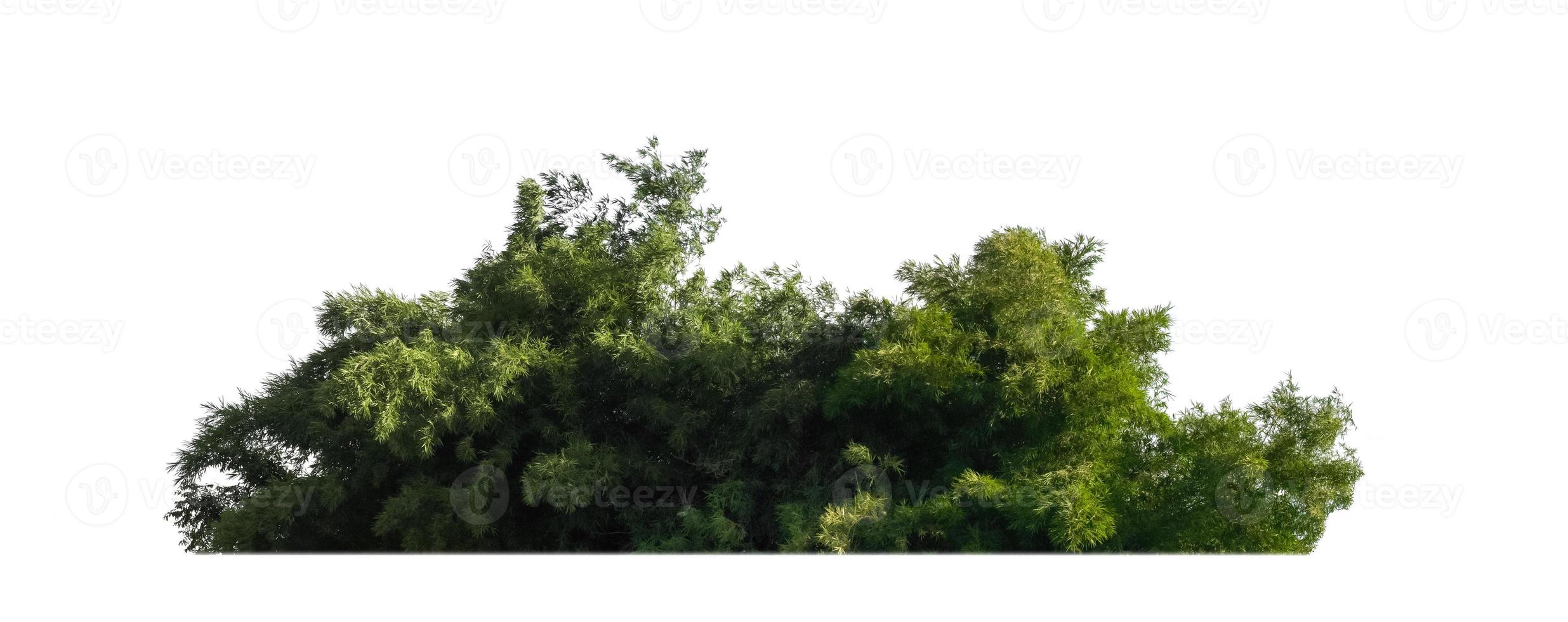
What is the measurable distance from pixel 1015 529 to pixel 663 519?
3.15 meters

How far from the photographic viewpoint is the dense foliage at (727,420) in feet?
29.7

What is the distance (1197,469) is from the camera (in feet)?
30.2

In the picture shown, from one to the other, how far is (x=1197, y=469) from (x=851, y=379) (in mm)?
2929

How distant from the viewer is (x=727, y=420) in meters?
10.2

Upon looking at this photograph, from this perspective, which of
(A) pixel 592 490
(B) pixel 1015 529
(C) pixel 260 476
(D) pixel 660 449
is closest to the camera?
(B) pixel 1015 529

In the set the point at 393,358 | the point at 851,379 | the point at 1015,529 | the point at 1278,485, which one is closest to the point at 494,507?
the point at 393,358

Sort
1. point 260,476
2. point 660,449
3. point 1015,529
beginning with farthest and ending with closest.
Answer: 1. point 260,476
2. point 660,449
3. point 1015,529

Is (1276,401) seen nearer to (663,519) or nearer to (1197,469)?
(1197,469)

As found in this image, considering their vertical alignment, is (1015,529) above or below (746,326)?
below

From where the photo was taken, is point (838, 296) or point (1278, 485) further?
point (838, 296)

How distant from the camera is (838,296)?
10172 millimetres

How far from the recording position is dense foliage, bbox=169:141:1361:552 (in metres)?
9.04

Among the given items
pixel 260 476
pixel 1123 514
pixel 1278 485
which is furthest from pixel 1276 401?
pixel 260 476

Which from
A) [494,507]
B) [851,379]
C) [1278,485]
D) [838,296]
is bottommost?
[494,507]
